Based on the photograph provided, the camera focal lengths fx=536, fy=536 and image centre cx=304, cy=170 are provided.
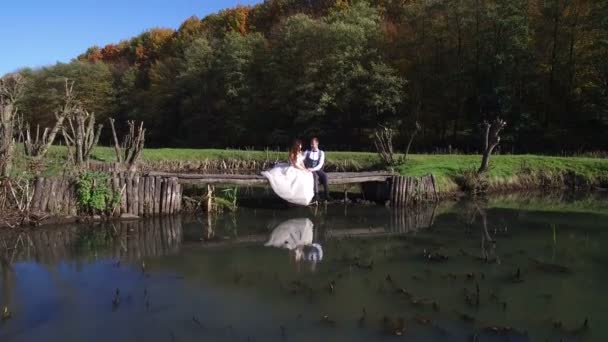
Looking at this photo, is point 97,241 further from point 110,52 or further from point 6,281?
point 110,52

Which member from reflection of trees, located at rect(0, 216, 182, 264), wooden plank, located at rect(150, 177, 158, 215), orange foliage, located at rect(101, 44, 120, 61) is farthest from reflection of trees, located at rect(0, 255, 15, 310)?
orange foliage, located at rect(101, 44, 120, 61)

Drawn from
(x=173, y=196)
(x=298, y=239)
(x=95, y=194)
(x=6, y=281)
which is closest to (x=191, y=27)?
(x=173, y=196)

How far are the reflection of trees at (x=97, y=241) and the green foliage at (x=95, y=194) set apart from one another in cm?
49

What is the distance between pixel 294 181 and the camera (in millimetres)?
14445

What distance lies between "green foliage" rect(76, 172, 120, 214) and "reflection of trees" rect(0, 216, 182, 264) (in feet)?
1.60

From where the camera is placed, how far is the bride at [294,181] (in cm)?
1445

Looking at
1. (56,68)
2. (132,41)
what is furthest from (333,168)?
(132,41)

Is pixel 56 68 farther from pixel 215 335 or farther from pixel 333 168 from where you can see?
pixel 215 335

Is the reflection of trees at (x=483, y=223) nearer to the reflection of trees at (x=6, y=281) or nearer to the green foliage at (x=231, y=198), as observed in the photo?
the green foliage at (x=231, y=198)

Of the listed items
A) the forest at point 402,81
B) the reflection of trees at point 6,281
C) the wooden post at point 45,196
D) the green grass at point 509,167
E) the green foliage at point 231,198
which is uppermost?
the forest at point 402,81

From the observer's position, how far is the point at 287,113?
45.3m

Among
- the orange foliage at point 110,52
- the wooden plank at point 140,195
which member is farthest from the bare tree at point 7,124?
the orange foliage at point 110,52

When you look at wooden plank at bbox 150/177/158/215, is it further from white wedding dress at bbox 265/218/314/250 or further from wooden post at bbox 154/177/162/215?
white wedding dress at bbox 265/218/314/250

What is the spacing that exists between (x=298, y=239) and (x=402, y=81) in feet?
99.9
